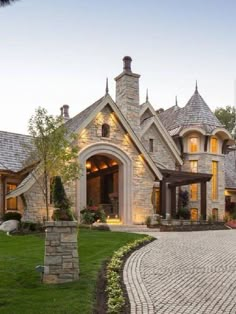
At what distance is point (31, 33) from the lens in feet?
61.6

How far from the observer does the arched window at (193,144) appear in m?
31.3

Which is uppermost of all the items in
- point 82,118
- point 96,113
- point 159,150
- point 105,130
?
point 96,113

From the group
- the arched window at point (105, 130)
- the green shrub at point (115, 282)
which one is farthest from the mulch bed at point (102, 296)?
the arched window at point (105, 130)

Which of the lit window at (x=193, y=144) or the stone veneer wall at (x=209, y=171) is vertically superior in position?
the lit window at (x=193, y=144)

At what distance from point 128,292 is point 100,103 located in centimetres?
1547

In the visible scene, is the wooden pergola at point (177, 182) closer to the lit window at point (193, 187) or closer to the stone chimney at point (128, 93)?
the lit window at point (193, 187)

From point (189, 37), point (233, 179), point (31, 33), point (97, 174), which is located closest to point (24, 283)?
point (31, 33)

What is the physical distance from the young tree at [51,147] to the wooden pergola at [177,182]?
6.99 m

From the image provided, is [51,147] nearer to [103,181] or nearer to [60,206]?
[60,206]

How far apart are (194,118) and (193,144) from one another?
1920 millimetres

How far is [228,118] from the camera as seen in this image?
52.2 meters

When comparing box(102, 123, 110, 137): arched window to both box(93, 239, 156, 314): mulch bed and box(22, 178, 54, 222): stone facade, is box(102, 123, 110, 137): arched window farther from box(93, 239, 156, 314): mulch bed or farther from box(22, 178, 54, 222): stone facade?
box(93, 239, 156, 314): mulch bed

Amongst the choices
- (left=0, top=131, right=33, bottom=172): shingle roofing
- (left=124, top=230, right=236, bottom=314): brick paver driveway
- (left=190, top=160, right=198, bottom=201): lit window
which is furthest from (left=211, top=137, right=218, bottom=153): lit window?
(left=124, top=230, right=236, bottom=314): brick paver driveway

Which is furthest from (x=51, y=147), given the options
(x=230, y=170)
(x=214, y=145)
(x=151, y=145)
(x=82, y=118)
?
(x=230, y=170)
